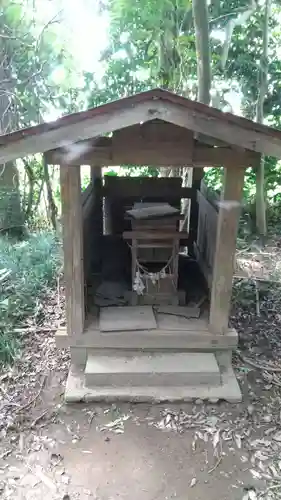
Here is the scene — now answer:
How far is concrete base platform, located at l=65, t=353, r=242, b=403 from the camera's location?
337 cm

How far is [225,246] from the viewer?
3.33 m

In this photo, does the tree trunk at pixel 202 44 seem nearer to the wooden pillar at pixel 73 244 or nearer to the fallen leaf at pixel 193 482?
the wooden pillar at pixel 73 244

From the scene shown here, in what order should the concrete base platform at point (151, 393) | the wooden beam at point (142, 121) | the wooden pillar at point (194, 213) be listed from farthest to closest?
the wooden pillar at point (194, 213), the concrete base platform at point (151, 393), the wooden beam at point (142, 121)

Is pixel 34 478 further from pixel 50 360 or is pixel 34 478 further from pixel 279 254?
pixel 279 254

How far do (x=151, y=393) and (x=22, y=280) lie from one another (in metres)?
2.39

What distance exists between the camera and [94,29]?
270 inches

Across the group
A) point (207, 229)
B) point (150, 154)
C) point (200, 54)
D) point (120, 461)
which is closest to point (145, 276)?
point (207, 229)

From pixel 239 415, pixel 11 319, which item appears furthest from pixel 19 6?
pixel 239 415

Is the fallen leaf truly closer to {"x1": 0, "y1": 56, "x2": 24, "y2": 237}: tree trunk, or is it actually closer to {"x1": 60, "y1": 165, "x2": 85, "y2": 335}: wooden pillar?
{"x1": 60, "y1": 165, "x2": 85, "y2": 335}: wooden pillar

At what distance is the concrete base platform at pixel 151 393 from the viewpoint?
3367 mm

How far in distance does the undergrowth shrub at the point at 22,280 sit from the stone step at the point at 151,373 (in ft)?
3.13

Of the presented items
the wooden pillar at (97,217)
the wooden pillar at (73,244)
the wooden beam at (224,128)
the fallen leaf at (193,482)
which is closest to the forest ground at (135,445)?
the fallen leaf at (193,482)

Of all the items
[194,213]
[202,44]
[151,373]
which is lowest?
[151,373]

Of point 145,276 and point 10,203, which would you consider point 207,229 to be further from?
point 10,203
